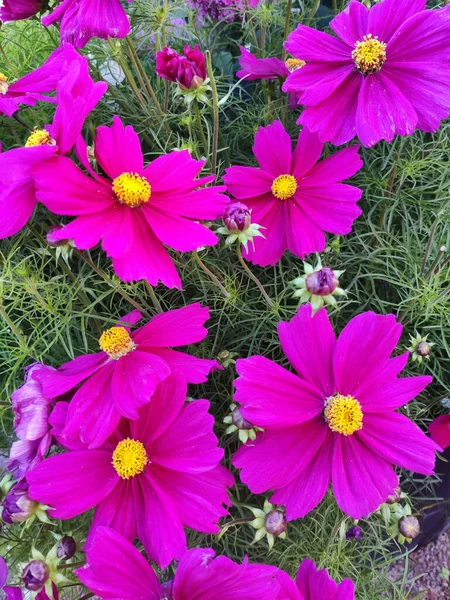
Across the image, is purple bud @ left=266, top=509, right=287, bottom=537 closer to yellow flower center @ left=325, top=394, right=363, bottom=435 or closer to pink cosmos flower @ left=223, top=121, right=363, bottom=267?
yellow flower center @ left=325, top=394, right=363, bottom=435

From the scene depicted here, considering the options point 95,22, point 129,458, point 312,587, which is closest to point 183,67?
point 95,22

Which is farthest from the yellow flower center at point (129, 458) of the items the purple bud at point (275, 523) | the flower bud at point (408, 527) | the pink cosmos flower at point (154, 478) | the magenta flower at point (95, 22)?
the magenta flower at point (95, 22)

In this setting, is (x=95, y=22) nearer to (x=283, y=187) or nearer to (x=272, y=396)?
(x=283, y=187)

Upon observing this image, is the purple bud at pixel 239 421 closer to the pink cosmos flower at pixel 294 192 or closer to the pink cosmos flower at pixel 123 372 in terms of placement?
the pink cosmos flower at pixel 123 372

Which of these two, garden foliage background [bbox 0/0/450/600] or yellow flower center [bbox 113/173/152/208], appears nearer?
yellow flower center [bbox 113/173/152/208]

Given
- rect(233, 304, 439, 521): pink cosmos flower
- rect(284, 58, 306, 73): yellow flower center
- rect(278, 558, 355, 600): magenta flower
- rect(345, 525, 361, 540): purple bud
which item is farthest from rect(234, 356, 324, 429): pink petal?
rect(284, 58, 306, 73): yellow flower center

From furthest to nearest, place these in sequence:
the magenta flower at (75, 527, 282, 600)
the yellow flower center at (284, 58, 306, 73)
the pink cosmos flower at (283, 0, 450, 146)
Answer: the yellow flower center at (284, 58, 306, 73)
the pink cosmos flower at (283, 0, 450, 146)
the magenta flower at (75, 527, 282, 600)
